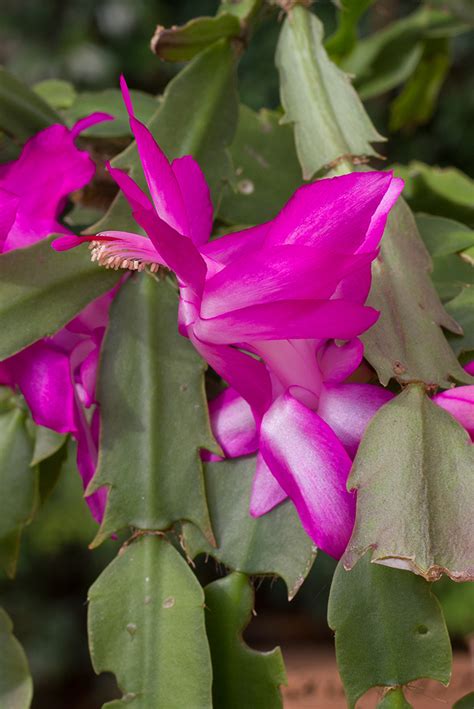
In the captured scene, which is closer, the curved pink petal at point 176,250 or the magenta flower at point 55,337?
the curved pink petal at point 176,250

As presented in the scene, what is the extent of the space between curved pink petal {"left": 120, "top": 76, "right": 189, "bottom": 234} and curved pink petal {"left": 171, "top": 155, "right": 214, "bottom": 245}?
0.05m

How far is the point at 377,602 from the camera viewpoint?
45 cm

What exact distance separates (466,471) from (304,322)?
0.10 metres

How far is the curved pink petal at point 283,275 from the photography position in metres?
0.39

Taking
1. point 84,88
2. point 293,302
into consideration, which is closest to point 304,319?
point 293,302

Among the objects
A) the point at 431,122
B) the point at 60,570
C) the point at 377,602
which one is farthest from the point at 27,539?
the point at 377,602

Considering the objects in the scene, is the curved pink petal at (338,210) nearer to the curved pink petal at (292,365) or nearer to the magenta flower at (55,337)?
the curved pink petal at (292,365)

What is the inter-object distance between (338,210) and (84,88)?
2.05 metres

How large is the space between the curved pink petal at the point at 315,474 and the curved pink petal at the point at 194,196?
121mm

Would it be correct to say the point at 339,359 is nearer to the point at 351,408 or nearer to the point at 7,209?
the point at 351,408

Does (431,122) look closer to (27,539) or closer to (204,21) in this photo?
(27,539)

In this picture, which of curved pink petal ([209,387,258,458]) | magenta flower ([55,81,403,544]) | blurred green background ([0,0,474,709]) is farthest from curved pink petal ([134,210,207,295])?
blurred green background ([0,0,474,709])

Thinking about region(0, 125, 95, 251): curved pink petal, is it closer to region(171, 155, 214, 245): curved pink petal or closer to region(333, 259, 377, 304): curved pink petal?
region(171, 155, 214, 245): curved pink petal

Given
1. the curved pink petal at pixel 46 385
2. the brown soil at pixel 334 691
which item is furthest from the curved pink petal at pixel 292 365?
the brown soil at pixel 334 691
